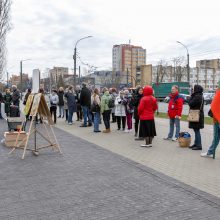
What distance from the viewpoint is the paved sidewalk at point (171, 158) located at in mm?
7168

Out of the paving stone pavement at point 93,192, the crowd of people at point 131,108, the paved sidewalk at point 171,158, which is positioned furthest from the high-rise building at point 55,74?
the paving stone pavement at point 93,192

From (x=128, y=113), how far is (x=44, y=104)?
482 cm

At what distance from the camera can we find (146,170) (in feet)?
25.8

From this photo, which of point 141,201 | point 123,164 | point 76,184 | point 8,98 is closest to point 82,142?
point 123,164

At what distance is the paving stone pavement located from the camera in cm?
518

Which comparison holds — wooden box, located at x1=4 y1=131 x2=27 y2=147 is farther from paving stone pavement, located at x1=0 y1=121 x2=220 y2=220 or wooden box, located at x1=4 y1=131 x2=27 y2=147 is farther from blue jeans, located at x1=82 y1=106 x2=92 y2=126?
blue jeans, located at x1=82 y1=106 x2=92 y2=126

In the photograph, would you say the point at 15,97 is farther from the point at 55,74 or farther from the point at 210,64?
the point at 210,64

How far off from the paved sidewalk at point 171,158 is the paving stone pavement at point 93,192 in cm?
35

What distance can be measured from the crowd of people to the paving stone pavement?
6.87 ft

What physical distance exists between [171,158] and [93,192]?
11.5 feet

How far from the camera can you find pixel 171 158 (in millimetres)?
9258

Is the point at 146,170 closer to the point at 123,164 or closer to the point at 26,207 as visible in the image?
the point at 123,164

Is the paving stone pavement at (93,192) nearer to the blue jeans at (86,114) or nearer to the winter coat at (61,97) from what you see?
the blue jeans at (86,114)

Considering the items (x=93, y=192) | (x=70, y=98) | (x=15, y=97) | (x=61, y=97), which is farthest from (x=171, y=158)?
(x=15, y=97)
